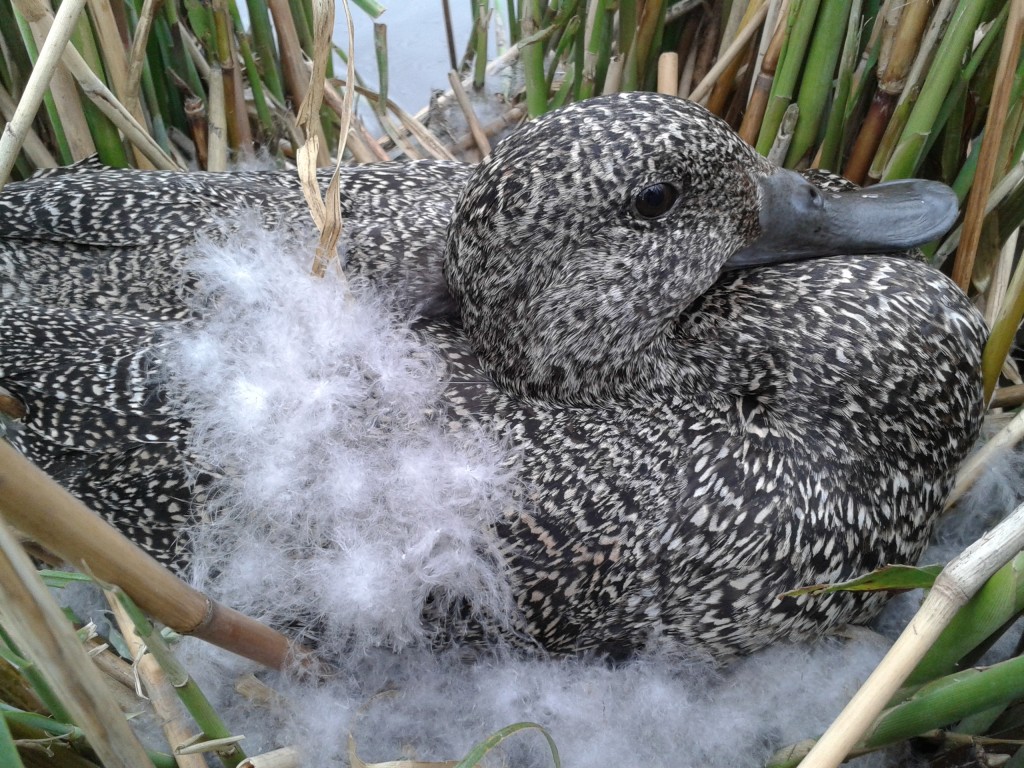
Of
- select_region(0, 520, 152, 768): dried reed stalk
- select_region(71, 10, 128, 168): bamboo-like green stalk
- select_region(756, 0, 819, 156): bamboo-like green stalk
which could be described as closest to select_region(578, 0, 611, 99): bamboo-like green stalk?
select_region(756, 0, 819, 156): bamboo-like green stalk

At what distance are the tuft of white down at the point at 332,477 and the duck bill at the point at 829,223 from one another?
0.51 metres

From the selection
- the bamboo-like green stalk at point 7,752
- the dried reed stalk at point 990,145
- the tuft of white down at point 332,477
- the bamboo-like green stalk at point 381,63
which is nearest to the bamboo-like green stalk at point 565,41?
the bamboo-like green stalk at point 381,63

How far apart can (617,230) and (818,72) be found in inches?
23.9

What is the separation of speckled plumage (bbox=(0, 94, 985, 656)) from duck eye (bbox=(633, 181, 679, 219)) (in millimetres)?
12

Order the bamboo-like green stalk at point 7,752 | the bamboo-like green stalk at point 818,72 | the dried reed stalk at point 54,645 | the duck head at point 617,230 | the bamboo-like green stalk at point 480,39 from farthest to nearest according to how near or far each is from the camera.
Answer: the bamboo-like green stalk at point 480,39, the bamboo-like green stalk at point 818,72, the duck head at point 617,230, the bamboo-like green stalk at point 7,752, the dried reed stalk at point 54,645

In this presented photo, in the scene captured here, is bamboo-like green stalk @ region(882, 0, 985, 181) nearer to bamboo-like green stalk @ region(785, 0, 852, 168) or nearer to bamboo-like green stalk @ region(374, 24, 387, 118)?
bamboo-like green stalk @ region(785, 0, 852, 168)

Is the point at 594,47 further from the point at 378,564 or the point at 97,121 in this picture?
the point at 378,564

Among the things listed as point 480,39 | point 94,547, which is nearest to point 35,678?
point 94,547

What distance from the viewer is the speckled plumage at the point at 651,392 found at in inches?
48.0

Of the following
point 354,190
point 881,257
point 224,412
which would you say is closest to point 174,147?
point 354,190

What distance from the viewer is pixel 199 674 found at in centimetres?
137

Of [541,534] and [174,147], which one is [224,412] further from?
[174,147]

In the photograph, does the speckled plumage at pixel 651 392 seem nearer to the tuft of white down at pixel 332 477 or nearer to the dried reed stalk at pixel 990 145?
the tuft of white down at pixel 332 477

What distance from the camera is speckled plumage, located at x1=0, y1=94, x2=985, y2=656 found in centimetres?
122
